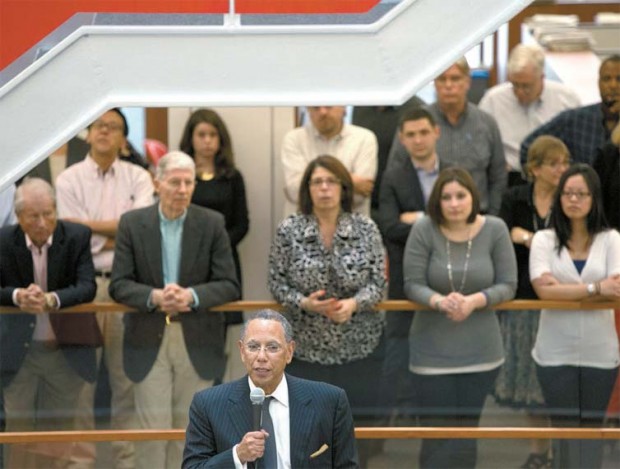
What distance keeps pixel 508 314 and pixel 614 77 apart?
7.05 feet

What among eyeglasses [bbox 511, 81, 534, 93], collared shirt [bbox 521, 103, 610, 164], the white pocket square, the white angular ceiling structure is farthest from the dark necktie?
eyeglasses [bbox 511, 81, 534, 93]

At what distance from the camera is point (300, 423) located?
5219mm

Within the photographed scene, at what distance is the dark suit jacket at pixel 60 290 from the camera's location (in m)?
7.09

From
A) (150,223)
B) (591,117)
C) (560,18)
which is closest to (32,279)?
(150,223)

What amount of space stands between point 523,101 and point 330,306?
9.16ft

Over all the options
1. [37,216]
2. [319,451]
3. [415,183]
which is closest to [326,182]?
[415,183]

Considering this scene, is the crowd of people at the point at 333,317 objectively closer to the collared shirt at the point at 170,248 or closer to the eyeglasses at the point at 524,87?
the collared shirt at the point at 170,248

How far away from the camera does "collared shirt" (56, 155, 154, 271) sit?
823cm

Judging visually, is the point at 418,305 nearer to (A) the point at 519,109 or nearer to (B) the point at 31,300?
(B) the point at 31,300

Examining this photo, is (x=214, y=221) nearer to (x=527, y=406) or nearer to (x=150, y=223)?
(x=150, y=223)

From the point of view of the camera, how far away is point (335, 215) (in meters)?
7.38

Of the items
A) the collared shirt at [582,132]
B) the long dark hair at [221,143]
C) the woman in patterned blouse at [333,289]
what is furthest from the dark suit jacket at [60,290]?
the collared shirt at [582,132]

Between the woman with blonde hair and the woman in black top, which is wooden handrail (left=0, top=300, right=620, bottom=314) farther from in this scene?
the woman in black top

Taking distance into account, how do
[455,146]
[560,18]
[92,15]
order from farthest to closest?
[560,18] → [455,146] → [92,15]
